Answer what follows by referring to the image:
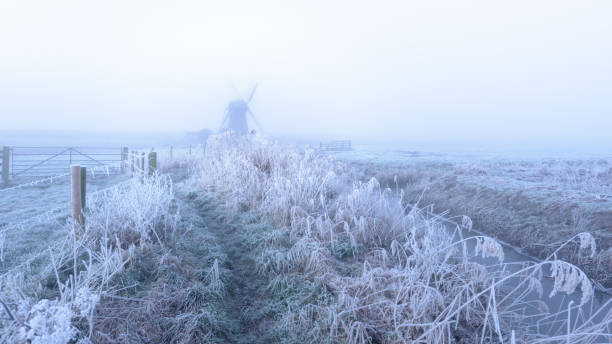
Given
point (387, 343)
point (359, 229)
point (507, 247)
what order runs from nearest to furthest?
point (387, 343), point (359, 229), point (507, 247)

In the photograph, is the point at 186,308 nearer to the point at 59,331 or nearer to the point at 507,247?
the point at 59,331

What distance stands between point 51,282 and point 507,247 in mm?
7552

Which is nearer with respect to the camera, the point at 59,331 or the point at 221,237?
the point at 59,331

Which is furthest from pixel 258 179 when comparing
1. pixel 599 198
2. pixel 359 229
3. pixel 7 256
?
pixel 599 198

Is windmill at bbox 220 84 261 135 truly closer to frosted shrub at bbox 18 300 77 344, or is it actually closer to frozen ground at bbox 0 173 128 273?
frozen ground at bbox 0 173 128 273

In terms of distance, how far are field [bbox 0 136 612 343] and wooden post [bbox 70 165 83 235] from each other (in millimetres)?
101

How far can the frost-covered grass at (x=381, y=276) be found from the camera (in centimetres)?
284

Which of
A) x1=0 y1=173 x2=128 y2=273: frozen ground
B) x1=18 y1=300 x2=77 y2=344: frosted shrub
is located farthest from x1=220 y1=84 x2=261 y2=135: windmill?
x1=18 y1=300 x2=77 y2=344: frosted shrub

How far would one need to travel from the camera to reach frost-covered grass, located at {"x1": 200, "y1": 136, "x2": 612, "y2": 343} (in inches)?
112

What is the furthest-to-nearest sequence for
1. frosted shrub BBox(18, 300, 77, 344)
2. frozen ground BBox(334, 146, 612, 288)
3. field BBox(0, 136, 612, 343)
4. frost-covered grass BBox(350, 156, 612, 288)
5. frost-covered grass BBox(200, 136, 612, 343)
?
frozen ground BBox(334, 146, 612, 288)
frost-covered grass BBox(350, 156, 612, 288)
frost-covered grass BBox(200, 136, 612, 343)
field BBox(0, 136, 612, 343)
frosted shrub BBox(18, 300, 77, 344)

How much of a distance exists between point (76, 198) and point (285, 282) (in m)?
2.81

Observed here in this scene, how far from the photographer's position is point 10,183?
40.6 feet

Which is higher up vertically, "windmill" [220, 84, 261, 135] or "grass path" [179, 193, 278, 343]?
"windmill" [220, 84, 261, 135]

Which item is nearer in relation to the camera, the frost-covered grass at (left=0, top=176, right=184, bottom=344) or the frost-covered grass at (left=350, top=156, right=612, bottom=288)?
the frost-covered grass at (left=0, top=176, right=184, bottom=344)
